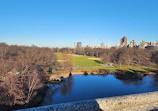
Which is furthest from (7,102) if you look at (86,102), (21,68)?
(86,102)

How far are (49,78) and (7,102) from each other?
1613 centimetres

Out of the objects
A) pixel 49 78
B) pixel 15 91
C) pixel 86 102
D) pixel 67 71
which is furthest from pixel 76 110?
pixel 67 71

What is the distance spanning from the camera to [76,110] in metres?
7.11

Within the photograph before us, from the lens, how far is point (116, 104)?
8.14 meters

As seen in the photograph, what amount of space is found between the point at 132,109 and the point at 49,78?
79.6ft

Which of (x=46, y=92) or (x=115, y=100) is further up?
(x=115, y=100)

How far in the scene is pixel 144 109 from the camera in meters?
8.52

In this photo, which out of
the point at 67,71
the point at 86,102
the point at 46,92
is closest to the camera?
the point at 86,102

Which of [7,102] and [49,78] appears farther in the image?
[49,78]

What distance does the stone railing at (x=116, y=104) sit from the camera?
23.1 feet

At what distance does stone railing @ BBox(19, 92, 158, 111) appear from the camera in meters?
7.03

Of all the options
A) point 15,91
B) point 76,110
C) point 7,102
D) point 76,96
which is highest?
point 76,110

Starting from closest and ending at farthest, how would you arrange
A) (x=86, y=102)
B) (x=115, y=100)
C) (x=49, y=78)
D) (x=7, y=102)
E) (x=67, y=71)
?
(x=86, y=102)
(x=115, y=100)
(x=7, y=102)
(x=49, y=78)
(x=67, y=71)

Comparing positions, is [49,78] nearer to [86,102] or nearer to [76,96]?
[76,96]
